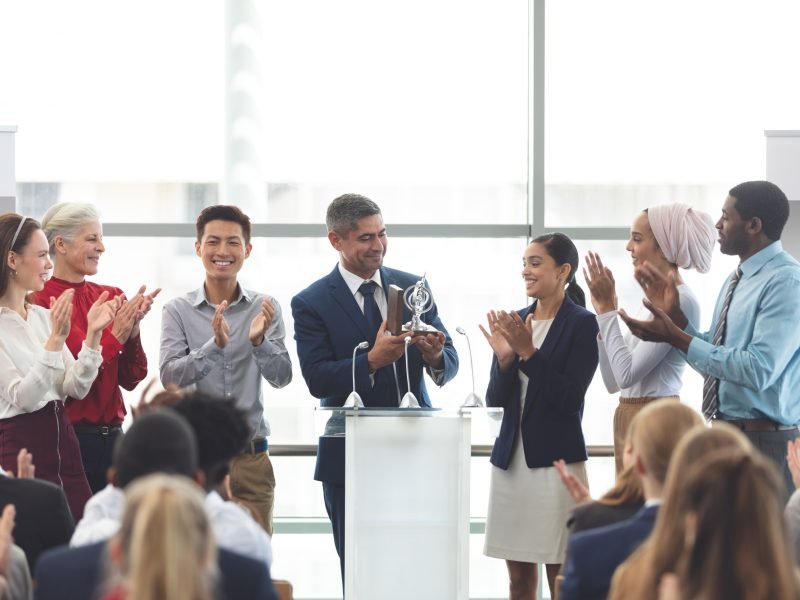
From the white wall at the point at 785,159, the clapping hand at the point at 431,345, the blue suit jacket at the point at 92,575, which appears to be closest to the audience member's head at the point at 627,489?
the blue suit jacket at the point at 92,575

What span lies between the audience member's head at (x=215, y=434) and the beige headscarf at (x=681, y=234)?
239 centimetres

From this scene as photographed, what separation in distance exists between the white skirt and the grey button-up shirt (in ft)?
3.21

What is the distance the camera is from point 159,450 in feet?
8.18

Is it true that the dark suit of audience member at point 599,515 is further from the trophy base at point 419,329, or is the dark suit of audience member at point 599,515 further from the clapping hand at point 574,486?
the trophy base at point 419,329

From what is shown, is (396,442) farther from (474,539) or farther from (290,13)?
(290,13)

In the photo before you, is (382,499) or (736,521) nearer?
(736,521)

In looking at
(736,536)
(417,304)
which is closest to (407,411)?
(417,304)

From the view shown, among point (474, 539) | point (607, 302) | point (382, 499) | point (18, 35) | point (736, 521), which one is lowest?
point (474, 539)

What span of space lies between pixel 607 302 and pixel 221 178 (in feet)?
8.20

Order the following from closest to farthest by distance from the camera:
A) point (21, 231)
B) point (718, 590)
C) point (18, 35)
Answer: point (718, 590) → point (21, 231) → point (18, 35)

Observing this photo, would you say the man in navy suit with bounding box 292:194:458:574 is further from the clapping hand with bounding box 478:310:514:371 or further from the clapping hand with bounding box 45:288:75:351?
the clapping hand with bounding box 45:288:75:351

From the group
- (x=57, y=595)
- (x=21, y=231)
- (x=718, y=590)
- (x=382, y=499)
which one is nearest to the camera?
(x=718, y=590)

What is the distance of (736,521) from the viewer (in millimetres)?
2055

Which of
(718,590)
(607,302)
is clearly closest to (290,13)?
(607,302)
